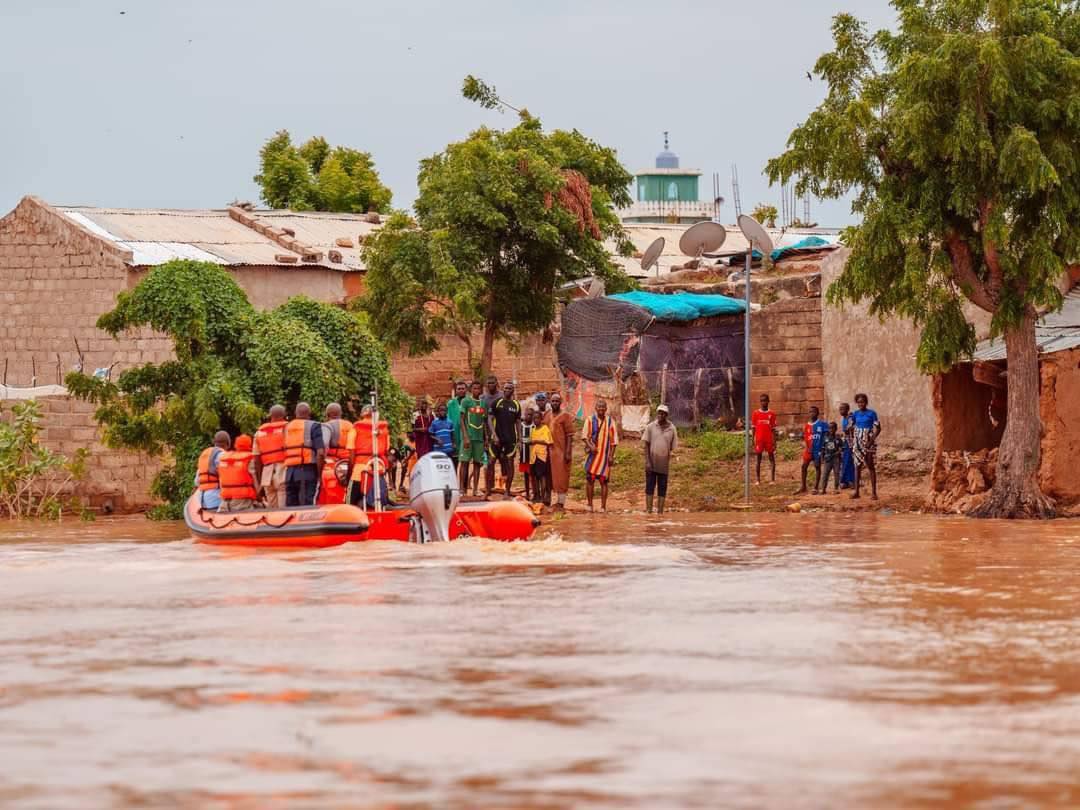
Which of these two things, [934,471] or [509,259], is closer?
[934,471]

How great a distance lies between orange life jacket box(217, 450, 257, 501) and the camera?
18.4 metres

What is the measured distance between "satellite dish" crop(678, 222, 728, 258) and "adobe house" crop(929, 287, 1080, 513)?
3.68m

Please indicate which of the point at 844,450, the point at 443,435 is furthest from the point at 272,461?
the point at 844,450

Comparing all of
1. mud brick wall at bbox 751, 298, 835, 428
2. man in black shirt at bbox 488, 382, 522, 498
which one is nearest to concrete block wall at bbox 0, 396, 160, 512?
man in black shirt at bbox 488, 382, 522, 498

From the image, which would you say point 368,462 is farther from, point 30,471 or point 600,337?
point 600,337

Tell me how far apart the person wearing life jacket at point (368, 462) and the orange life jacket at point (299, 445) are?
565 mm

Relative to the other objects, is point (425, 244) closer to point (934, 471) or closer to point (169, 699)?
point (934, 471)

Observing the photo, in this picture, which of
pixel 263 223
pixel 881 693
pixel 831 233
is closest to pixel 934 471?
pixel 881 693

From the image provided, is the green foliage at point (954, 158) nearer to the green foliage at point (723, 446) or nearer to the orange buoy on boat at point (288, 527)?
the green foliage at point (723, 446)

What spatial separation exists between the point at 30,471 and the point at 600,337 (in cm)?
864

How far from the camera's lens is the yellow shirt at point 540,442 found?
2203cm

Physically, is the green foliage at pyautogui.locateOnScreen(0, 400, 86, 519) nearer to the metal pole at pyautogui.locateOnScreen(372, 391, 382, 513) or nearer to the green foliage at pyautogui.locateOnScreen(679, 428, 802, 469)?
the green foliage at pyautogui.locateOnScreen(679, 428, 802, 469)

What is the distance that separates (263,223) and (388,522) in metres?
20.5

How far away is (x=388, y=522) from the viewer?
56.4ft
